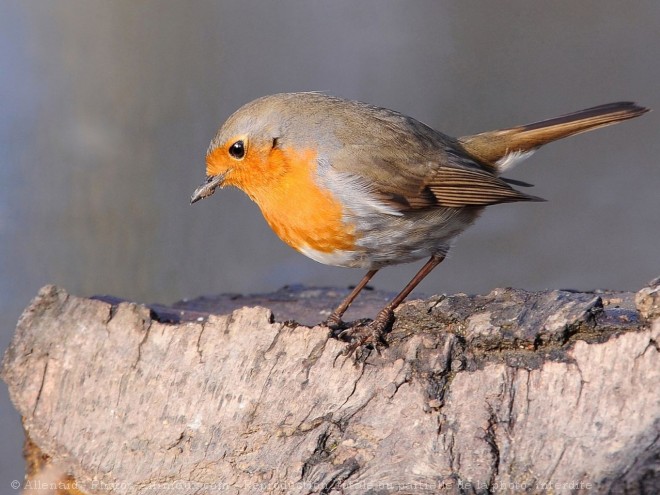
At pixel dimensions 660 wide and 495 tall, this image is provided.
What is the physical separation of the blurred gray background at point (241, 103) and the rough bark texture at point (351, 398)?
292cm

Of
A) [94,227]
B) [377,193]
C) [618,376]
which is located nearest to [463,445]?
[618,376]

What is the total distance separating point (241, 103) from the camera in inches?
263

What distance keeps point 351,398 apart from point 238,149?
1.37 meters

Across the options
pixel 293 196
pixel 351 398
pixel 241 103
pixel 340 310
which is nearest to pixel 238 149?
pixel 293 196

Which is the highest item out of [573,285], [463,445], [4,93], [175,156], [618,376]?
[4,93]

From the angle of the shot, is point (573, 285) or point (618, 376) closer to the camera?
point (618, 376)

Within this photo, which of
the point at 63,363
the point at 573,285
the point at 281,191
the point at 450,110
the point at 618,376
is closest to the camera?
the point at 618,376

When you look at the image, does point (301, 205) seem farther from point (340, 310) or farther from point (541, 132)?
point (541, 132)

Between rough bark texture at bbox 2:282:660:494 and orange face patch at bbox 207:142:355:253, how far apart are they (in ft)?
1.82

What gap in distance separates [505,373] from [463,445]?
282 millimetres

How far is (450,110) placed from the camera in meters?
7.21

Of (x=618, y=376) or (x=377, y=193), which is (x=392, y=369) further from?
(x=377, y=193)

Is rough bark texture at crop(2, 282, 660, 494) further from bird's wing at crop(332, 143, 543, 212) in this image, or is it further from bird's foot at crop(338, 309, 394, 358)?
bird's wing at crop(332, 143, 543, 212)

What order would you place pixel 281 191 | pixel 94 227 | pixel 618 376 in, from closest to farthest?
pixel 618 376, pixel 281 191, pixel 94 227
